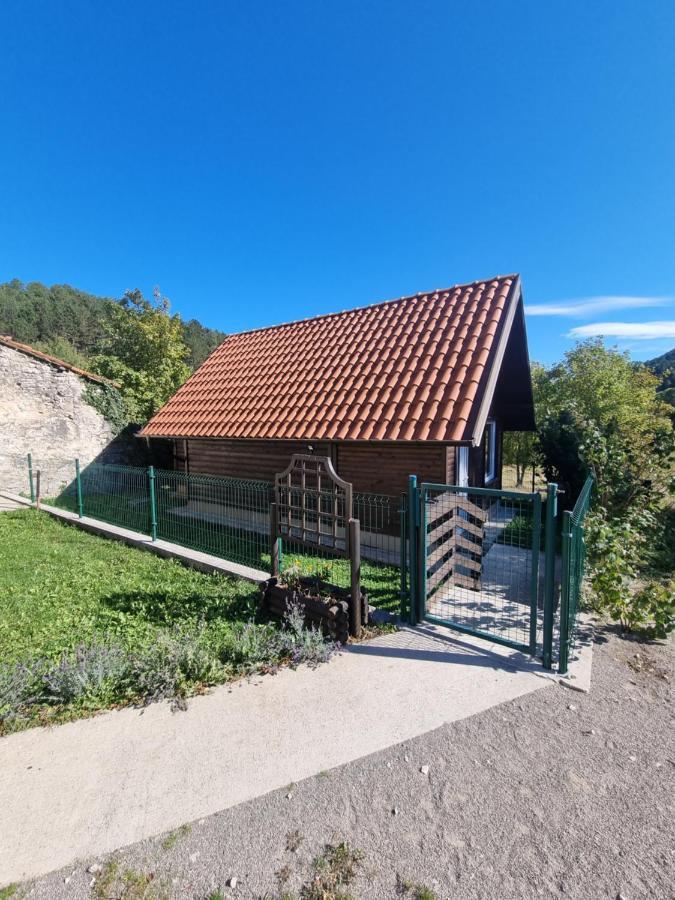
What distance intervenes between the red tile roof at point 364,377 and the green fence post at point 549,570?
9.02ft

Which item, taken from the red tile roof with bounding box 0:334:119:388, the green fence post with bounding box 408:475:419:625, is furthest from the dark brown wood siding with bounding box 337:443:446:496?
the red tile roof with bounding box 0:334:119:388

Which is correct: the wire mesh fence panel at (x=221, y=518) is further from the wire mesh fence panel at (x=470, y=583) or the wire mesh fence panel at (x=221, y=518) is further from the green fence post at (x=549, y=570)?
the green fence post at (x=549, y=570)

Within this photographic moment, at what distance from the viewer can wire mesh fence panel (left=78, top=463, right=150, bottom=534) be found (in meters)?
9.33

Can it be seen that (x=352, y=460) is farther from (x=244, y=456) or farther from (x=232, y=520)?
(x=244, y=456)

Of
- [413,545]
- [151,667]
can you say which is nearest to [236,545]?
[151,667]

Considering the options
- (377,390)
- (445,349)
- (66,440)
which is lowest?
(66,440)

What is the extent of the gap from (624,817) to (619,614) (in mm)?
2830

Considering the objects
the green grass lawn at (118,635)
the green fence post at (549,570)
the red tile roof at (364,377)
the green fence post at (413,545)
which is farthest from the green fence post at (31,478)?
the green fence post at (549,570)

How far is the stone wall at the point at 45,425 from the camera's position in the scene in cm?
1290

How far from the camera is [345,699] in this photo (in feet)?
11.9

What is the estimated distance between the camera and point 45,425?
13.5 meters

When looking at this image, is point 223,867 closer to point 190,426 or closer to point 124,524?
point 124,524

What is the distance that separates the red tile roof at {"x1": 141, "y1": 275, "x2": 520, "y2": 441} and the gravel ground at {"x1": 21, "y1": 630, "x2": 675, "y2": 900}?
4.36 metres

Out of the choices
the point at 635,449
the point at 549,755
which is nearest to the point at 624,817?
the point at 549,755
